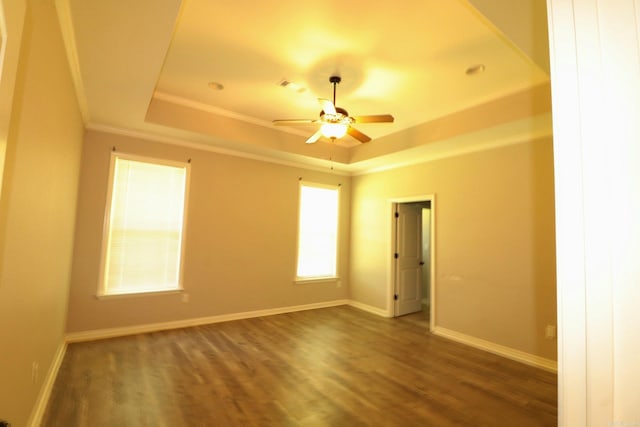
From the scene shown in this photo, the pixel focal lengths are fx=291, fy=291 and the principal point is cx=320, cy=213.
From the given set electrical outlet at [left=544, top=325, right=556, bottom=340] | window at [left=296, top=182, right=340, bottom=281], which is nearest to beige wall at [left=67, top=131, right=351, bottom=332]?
window at [left=296, top=182, right=340, bottom=281]

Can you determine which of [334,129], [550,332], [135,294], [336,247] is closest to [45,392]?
[135,294]

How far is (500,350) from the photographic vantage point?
3.72 metres

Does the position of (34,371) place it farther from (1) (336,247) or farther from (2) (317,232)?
(1) (336,247)

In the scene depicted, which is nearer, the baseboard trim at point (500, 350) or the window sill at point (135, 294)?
the baseboard trim at point (500, 350)

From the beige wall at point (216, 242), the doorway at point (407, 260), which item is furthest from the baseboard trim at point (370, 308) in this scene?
the beige wall at point (216, 242)

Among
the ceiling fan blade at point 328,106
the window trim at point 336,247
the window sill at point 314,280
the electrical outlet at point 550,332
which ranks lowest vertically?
the electrical outlet at point 550,332

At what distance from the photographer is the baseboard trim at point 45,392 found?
2.04 meters

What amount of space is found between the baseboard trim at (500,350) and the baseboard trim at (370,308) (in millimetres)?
1012

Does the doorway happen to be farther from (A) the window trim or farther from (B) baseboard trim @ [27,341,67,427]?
(B) baseboard trim @ [27,341,67,427]

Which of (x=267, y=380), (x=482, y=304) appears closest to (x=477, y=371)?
(x=482, y=304)

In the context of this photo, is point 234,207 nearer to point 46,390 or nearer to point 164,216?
point 164,216

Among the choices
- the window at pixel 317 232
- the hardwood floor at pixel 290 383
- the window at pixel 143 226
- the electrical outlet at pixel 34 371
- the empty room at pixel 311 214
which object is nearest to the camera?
the empty room at pixel 311 214

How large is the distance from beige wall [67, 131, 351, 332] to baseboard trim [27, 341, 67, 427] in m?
0.76

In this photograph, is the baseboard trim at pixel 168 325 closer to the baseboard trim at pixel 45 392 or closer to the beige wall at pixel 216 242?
the beige wall at pixel 216 242
